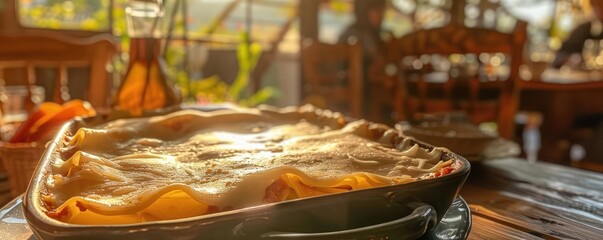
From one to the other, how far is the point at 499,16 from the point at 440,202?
6.92 m

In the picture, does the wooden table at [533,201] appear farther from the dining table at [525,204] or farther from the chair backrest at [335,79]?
the chair backrest at [335,79]

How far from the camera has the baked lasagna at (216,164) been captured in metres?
0.38

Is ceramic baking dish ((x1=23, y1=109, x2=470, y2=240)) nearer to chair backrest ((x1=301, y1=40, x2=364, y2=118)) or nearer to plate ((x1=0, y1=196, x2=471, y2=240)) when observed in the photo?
plate ((x1=0, y1=196, x2=471, y2=240))

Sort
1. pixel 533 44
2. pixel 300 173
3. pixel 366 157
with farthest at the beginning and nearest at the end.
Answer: pixel 533 44 < pixel 366 157 < pixel 300 173

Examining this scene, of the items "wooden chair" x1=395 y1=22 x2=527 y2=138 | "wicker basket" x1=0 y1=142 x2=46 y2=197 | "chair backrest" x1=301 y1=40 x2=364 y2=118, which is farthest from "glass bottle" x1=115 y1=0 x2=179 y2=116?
"chair backrest" x1=301 y1=40 x2=364 y2=118

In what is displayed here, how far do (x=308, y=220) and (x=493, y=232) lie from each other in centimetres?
32

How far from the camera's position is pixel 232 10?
16.0 ft

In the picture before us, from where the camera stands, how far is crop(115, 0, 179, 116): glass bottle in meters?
1.01

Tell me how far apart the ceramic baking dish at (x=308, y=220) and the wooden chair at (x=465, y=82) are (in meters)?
1.57

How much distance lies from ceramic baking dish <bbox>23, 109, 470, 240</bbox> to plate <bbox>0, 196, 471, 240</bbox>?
0.07 metres

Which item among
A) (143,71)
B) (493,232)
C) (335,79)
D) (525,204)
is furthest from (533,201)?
(335,79)

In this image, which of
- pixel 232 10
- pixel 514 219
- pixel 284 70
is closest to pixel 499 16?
pixel 284 70

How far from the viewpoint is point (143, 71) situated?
1.01 metres

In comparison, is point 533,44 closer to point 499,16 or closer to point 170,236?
point 499,16
